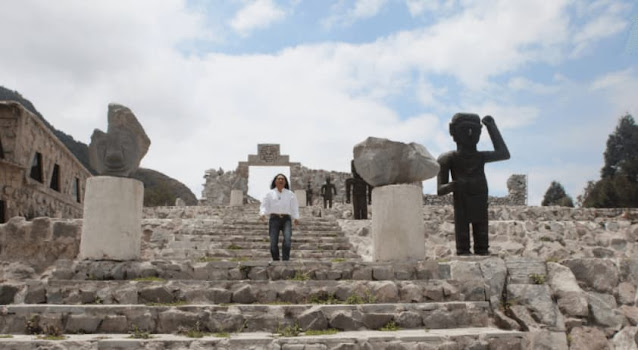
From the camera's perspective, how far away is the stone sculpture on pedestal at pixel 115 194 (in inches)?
262

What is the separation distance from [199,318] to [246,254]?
14.4 ft

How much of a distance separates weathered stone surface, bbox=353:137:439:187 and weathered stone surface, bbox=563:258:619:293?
7.15 ft

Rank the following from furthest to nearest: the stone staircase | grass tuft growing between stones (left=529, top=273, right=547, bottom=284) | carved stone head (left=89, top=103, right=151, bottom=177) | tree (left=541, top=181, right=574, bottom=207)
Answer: tree (left=541, top=181, right=574, bottom=207) → carved stone head (left=89, top=103, right=151, bottom=177) → grass tuft growing between stones (left=529, top=273, right=547, bottom=284) → the stone staircase

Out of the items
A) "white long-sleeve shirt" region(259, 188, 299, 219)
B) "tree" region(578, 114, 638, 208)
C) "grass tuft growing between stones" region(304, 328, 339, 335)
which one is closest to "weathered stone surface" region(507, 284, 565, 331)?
"grass tuft growing between stones" region(304, 328, 339, 335)

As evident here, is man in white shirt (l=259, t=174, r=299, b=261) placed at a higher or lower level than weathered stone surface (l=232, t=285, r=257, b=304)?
higher

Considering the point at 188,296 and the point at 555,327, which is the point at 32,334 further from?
the point at 555,327

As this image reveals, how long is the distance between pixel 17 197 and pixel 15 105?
8.50ft

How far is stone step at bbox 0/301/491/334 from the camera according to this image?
5.28 metres

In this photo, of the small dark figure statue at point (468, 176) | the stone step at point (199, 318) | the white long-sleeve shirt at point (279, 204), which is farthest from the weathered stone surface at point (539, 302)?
the white long-sleeve shirt at point (279, 204)

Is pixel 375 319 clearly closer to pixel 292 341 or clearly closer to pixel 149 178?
pixel 292 341

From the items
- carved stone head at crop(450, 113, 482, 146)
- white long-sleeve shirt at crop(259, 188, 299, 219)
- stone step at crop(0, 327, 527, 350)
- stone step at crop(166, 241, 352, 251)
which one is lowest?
stone step at crop(0, 327, 527, 350)

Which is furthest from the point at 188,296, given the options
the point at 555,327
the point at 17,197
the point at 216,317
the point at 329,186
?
the point at 329,186

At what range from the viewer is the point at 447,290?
19.9ft

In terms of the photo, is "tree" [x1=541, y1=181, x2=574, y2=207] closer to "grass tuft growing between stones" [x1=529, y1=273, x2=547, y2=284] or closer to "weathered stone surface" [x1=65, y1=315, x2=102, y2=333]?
"grass tuft growing between stones" [x1=529, y1=273, x2=547, y2=284]
